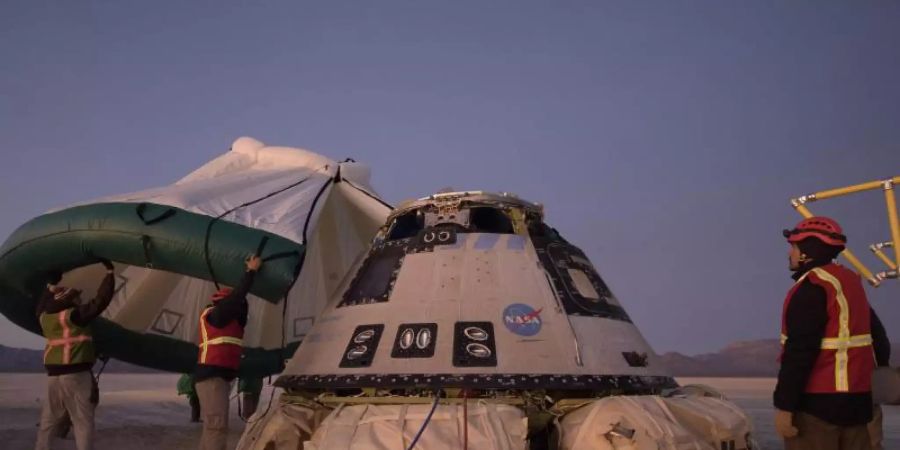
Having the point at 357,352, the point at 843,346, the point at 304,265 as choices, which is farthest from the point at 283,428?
the point at 304,265

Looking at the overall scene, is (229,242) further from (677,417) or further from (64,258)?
(677,417)

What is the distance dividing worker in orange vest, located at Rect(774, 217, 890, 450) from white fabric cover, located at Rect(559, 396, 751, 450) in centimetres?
62

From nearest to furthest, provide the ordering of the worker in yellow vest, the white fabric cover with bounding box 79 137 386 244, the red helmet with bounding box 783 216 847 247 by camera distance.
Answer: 1. the red helmet with bounding box 783 216 847 247
2. the white fabric cover with bounding box 79 137 386 244
3. the worker in yellow vest

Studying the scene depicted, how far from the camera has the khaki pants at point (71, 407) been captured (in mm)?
6035

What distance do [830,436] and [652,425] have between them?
0.89 meters

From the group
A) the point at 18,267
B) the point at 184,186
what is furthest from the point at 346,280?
the point at 18,267

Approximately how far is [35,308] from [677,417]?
6.69 metres

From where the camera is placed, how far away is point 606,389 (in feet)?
14.8

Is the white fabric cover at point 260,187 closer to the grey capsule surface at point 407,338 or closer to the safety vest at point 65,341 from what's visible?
Answer: the safety vest at point 65,341

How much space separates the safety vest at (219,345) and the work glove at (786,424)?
4.22 m

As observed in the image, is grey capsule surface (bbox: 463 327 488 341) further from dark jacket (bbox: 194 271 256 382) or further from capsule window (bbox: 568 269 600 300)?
dark jacket (bbox: 194 271 256 382)

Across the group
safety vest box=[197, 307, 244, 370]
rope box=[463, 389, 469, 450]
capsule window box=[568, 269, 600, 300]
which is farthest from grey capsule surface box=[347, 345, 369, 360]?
capsule window box=[568, 269, 600, 300]

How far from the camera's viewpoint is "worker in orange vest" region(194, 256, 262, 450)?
18.0 ft

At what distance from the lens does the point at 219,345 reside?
5.59m
